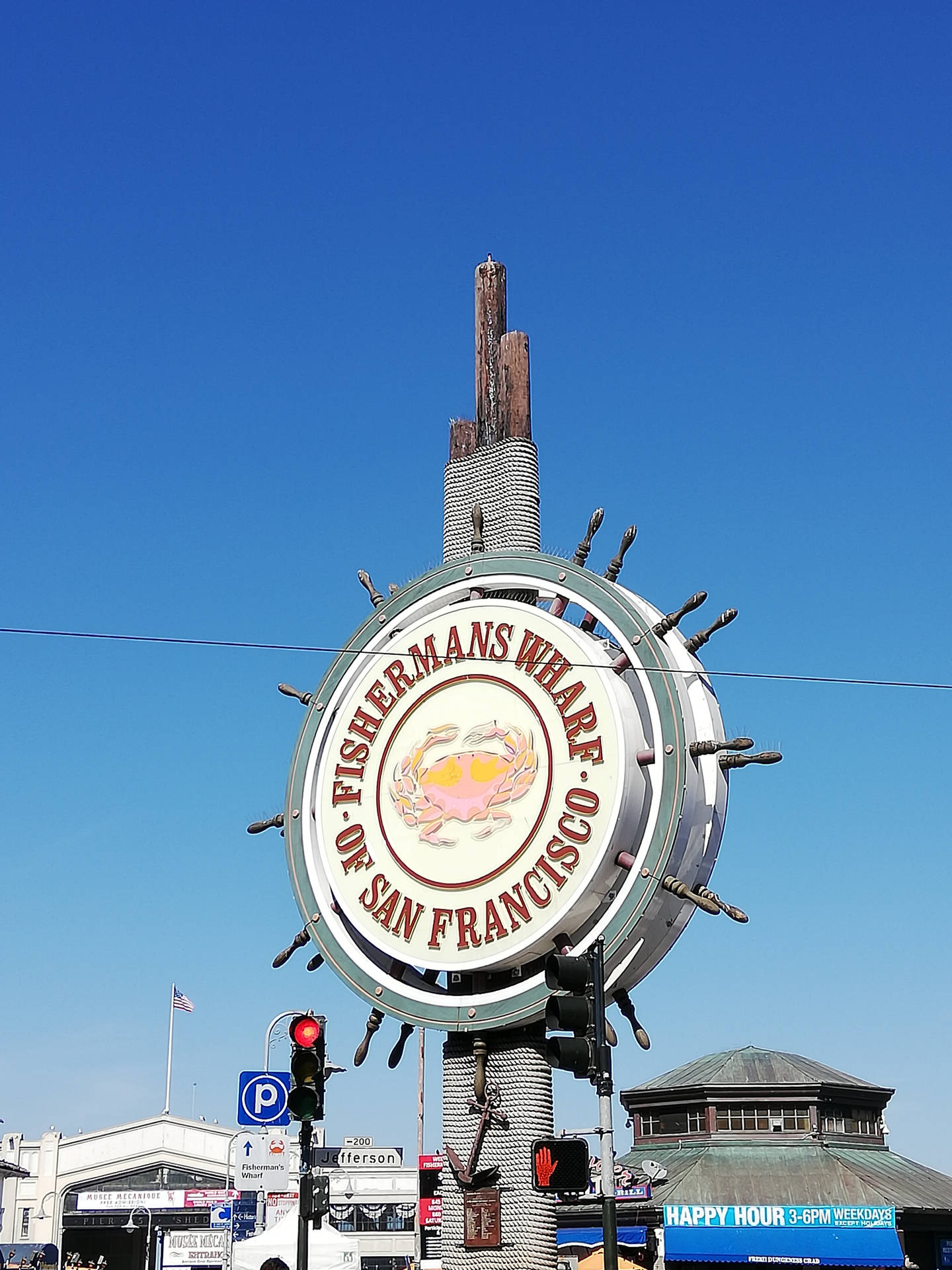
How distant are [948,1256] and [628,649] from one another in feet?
114

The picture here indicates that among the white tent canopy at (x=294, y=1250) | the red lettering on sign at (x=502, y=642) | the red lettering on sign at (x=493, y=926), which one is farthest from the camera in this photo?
the white tent canopy at (x=294, y=1250)

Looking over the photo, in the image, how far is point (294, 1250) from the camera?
1206 inches

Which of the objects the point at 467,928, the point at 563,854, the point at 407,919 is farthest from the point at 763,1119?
the point at 563,854

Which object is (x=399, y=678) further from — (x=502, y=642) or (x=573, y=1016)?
(x=573, y=1016)

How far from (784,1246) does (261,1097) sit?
28.1 metres

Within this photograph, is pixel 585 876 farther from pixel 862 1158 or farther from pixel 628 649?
pixel 862 1158

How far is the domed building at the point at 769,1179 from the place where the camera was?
45.3 m

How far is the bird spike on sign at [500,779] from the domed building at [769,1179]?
2052 cm

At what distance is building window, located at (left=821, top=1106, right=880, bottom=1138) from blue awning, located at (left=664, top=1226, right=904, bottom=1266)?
18.4 feet

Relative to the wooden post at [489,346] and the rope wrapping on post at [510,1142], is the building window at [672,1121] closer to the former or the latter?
the rope wrapping on post at [510,1142]

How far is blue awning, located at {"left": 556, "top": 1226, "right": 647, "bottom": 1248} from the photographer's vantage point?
48.0 metres

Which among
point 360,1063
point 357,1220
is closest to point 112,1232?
point 357,1220

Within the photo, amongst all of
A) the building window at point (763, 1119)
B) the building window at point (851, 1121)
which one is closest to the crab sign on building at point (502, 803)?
the building window at point (763, 1119)

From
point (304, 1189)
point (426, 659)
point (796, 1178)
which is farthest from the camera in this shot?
point (796, 1178)
